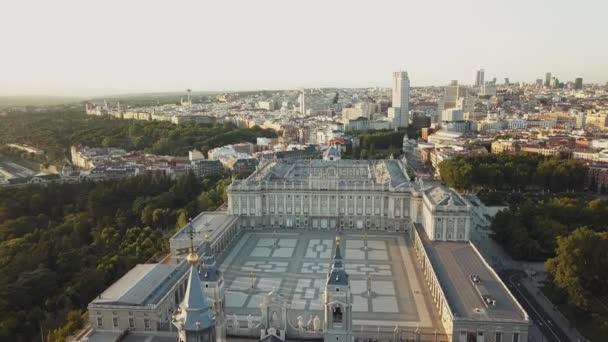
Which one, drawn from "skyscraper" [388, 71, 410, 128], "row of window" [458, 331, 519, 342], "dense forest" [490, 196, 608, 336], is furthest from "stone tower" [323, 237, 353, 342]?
"skyscraper" [388, 71, 410, 128]

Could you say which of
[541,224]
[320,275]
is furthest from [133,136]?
[541,224]

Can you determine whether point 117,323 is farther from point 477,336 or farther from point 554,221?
point 554,221

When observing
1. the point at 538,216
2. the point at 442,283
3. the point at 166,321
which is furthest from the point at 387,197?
the point at 166,321

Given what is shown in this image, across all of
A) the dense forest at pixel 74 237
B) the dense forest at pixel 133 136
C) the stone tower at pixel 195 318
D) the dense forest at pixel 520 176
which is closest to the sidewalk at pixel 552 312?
the stone tower at pixel 195 318

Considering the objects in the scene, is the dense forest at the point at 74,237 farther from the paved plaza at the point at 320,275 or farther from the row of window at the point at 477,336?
the row of window at the point at 477,336

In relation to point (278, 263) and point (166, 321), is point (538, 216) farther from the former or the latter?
point (166, 321)

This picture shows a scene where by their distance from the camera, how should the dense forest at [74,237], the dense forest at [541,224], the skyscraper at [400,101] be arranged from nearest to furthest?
1. the dense forest at [74,237]
2. the dense forest at [541,224]
3. the skyscraper at [400,101]
